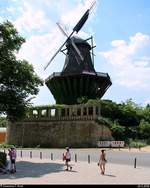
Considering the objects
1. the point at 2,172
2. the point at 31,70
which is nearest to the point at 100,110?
the point at 31,70

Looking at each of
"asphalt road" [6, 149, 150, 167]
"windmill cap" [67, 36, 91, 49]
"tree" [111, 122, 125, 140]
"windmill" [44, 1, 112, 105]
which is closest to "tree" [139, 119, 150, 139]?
"tree" [111, 122, 125, 140]

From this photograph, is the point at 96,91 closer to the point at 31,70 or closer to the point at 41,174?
the point at 31,70

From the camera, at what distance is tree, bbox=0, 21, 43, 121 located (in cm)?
4181

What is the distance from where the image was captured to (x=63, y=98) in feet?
286

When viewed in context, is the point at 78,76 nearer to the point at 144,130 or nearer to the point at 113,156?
the point at 144,130

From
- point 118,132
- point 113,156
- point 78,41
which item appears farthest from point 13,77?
point 78,41

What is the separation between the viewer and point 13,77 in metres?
42.3

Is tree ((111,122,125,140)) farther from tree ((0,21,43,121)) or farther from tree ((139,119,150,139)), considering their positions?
tree ((0,21,43,121))

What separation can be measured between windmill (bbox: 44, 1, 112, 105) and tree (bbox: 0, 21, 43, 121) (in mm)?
39158

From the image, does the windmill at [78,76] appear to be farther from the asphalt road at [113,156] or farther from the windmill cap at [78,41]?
the asphalt road at [113,156]

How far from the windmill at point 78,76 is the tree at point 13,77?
39158 millimetres

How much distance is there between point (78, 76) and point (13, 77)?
41.1 m

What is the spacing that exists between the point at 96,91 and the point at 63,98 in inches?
254

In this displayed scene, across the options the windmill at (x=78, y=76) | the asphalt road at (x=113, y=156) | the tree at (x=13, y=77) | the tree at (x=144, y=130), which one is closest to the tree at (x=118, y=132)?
the tree at (x=144, y=130)
